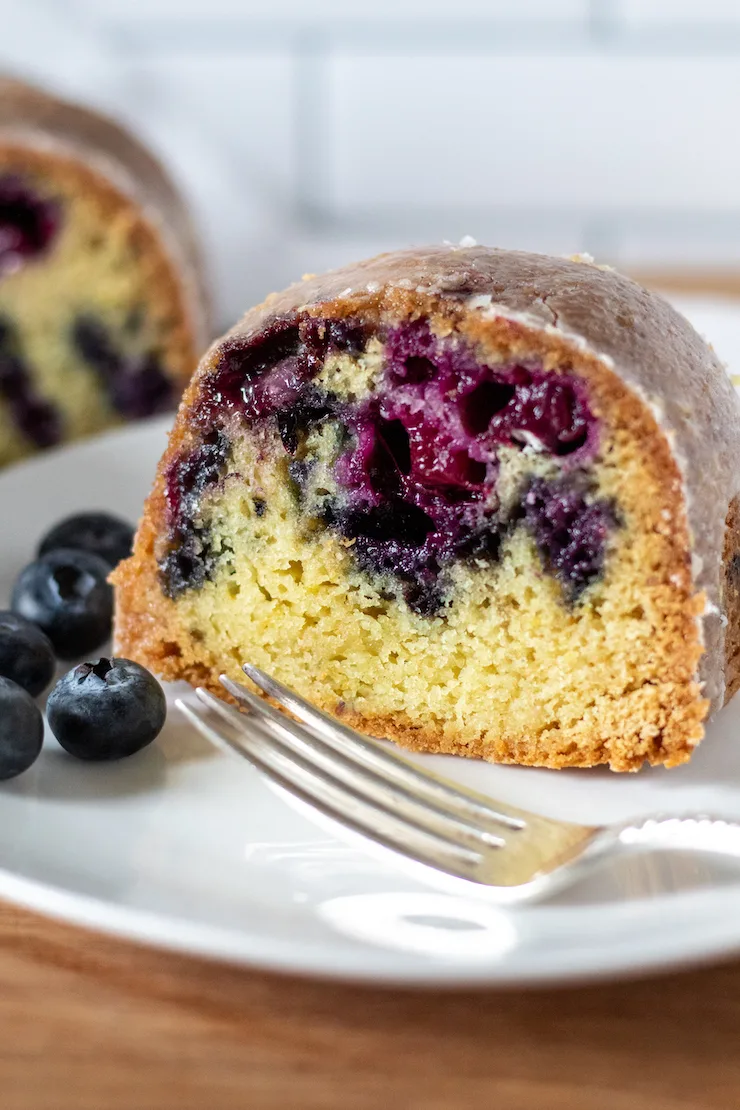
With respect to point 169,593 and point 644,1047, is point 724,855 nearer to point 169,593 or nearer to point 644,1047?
point 644,1047

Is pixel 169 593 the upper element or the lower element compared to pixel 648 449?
lower

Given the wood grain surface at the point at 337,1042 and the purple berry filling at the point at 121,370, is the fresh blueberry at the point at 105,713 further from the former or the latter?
the purple berry filling at the point at 121,370

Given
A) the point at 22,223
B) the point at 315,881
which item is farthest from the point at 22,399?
the point at 315,881

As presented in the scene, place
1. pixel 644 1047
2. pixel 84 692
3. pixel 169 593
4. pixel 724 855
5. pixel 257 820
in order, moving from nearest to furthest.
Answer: pixel 644 1047, pixel 724 855, pixel 257 820, pixel 84 692, pixel 169 593

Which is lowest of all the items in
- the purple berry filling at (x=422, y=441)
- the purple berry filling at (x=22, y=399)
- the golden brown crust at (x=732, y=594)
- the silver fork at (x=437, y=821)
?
the purple berry filling at (x=22, y=399)

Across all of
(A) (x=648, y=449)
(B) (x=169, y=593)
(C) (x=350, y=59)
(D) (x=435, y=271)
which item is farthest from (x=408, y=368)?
(C) (x=350, y=59)

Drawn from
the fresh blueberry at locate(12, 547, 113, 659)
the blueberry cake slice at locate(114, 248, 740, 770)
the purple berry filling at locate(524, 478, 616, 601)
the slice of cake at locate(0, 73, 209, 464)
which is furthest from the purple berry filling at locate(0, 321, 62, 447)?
the purple berry filling at locate(524, 478, 616, 601)

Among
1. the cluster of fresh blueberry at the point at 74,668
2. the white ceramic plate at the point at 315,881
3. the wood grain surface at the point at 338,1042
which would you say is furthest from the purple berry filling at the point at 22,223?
the wood grain surface at the point at 338,1042
